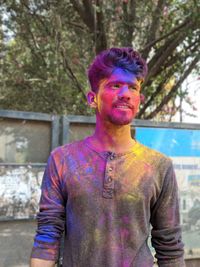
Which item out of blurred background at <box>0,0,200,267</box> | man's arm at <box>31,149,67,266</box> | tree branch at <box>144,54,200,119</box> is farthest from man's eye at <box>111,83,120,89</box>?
tree branch at <box>144,54,200,119</box>

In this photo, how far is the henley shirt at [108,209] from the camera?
170 centimetres

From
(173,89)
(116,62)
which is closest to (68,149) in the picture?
(116,62)

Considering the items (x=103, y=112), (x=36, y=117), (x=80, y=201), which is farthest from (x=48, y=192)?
(x=36, y=117)

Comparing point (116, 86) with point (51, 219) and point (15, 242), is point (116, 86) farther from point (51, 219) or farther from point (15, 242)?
point (15, 242)

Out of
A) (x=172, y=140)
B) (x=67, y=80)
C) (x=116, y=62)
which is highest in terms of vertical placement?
(x=67, y=80)

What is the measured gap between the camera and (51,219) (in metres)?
1.75

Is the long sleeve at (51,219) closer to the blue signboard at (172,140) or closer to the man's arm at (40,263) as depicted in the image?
the man's arm at (40,263)

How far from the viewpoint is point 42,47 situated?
25.6ft

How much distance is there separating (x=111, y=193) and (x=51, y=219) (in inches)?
10.7

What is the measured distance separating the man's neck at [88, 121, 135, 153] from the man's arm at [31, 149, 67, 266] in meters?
0.20

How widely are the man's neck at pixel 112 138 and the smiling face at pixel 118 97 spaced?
0.04m

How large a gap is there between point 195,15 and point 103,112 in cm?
492

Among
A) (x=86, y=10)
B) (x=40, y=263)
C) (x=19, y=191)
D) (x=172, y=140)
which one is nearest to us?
(x=40, y=263)

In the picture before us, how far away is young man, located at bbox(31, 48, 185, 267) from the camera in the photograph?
171 centimetres
